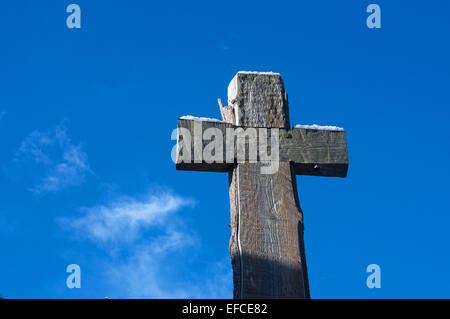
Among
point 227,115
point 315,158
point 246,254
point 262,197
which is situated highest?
point 227,115

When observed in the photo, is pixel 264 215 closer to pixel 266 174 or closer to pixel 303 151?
pixel 266 174

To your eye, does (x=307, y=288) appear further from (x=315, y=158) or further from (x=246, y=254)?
(x=315, y=158)

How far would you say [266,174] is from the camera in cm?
351

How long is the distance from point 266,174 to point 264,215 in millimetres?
246

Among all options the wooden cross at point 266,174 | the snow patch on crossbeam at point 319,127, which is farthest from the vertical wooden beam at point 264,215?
the snow patch on crossbeam at point 319,127

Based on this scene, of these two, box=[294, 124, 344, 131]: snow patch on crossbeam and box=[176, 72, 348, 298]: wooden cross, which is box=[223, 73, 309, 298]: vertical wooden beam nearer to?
box=[176, 72, 348, 298]: wooden cross

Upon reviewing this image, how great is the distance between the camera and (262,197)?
3430 millimetres

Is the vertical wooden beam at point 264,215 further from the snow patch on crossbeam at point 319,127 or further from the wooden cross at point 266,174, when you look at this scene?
the snow patch on crossbeam at point 319,127

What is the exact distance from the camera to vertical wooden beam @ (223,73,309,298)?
3180 mm

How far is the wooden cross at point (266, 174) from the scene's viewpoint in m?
3.20
